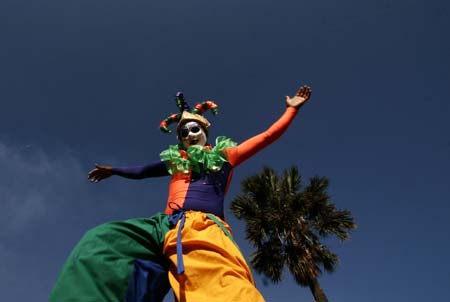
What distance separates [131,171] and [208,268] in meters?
1.73

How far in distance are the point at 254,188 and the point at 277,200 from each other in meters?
0.74

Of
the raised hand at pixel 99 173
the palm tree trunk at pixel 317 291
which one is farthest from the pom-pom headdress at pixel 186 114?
the palm tree trunk at pixel 317 291

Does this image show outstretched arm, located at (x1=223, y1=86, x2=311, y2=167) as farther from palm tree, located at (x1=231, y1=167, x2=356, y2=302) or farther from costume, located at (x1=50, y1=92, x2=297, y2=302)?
palm tree, located at (x1=231, y1=167, x2=356, y2=302)

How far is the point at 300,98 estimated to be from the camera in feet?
12.4

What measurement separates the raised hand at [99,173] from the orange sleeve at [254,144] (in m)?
1.17

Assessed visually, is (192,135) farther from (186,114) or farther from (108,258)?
(108,258)

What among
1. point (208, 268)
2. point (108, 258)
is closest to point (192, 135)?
point (108, 258)

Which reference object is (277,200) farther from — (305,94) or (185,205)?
(185,205)

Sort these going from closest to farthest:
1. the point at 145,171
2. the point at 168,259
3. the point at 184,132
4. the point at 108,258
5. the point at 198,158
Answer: the point at 108,258
the point at 168,259
the point at 198,158
the point at 145,171
the point at 184,132

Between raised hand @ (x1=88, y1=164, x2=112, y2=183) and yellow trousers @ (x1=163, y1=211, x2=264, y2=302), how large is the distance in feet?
4.67

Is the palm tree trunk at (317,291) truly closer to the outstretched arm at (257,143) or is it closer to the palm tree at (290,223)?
the palm tree at (290,223)

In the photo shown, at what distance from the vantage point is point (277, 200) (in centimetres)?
961

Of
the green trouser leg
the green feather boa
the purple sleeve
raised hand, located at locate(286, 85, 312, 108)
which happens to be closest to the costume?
the green trouser leg

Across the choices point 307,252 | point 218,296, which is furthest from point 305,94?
point 307,252
